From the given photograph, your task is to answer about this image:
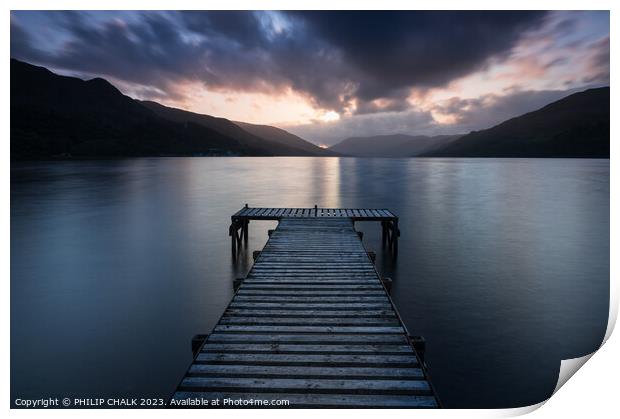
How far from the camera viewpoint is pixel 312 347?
17.1 feet

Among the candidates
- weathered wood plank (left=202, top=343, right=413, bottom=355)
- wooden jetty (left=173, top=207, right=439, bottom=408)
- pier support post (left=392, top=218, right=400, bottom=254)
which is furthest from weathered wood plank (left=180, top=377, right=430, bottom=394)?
pier support post (left=392, top=218, right=400, bottom=254)

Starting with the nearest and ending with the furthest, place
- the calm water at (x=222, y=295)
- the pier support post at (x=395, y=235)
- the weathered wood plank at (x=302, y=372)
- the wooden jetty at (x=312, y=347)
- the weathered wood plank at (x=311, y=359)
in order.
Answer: the wooden jetty at (x=312, y=347)
the weathered wood plank at (x=302, y=372)
the weathered wood plank at (x=311, y=359)
the calm water at (x=222, y=295)
the pier support post at (x=395, y=235)

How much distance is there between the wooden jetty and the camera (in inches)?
172

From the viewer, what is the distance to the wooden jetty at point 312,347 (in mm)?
4367

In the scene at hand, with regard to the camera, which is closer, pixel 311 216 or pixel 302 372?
pixel 302 372

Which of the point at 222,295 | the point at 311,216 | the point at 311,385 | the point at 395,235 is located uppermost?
the point at 311,216

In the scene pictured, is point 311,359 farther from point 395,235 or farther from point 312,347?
point 395,235

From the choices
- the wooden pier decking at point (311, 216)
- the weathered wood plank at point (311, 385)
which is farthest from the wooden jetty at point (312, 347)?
the wooden pier decking at point (311, 216)

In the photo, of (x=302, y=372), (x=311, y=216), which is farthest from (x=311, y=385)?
(x=311, y=216)

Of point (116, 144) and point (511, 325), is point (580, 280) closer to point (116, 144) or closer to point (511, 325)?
point (511, 325)

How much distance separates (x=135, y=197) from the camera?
35469mm

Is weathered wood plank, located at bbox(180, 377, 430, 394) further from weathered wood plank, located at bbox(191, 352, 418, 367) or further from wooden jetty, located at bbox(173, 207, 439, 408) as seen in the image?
weathered wood plank, located at bbox(191, 352, 418, 367)

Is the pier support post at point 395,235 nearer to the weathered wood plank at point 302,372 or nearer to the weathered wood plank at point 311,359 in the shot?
the weathered wood plank at point 311,359

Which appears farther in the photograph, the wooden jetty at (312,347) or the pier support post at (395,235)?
the pier support post at (395,235)
